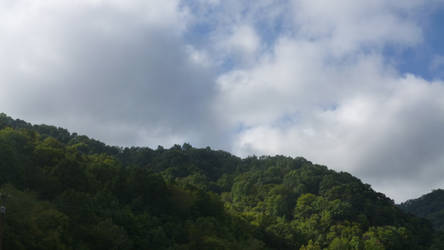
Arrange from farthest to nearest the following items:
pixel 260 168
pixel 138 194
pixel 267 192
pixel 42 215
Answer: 1. pixel 260 168
2. pixel 267 192
3. pixel 138 194
4. pixel 42 215

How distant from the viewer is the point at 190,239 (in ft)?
236

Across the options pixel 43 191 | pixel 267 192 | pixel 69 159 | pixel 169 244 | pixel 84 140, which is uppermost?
pixel 84 140

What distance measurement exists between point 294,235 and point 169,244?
127ft

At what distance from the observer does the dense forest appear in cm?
5703

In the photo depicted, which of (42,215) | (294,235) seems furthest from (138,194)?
(294,235)

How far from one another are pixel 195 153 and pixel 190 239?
89.1 metres

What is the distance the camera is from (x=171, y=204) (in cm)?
8225

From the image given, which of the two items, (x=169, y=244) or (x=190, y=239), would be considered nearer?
(x=169, y=244)

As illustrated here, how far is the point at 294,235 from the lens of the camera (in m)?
99.1

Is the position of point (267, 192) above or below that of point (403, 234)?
above

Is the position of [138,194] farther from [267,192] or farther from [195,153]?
[195,153]

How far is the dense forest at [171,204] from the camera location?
2245 inches

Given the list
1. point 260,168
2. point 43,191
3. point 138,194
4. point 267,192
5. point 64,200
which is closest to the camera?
point 64,200

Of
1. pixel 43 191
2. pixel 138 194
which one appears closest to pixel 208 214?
pixel 138 194
